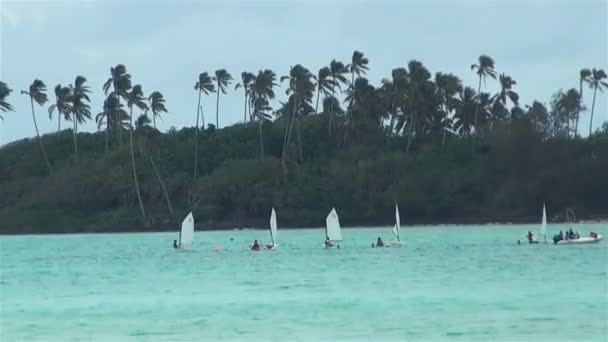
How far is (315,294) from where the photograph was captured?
45781 mm

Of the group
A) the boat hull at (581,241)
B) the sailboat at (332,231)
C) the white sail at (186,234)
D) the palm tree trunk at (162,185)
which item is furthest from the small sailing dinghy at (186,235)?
the palm tree trunk at (162,185)

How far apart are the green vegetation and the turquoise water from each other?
31.2 metres

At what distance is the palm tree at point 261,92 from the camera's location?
13288cm

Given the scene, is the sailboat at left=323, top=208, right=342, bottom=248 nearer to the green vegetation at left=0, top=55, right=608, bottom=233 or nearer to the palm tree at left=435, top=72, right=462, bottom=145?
the green vegetation at left=0, top=55, right=608, bottom=233

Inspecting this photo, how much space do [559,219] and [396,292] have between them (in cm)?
6897

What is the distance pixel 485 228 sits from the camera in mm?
109875

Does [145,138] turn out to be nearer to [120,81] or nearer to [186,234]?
[120,81]

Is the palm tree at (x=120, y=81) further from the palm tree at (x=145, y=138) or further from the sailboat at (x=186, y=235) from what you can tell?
the sailboat at (x=186, y=235)

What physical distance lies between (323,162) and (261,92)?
10795 millimetres

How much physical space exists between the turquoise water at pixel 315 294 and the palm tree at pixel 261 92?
51.9 meters

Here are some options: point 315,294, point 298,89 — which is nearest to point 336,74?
point 298,89

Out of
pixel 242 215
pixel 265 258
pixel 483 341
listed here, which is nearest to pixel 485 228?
pixel 242 215

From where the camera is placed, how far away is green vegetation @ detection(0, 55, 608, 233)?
113m

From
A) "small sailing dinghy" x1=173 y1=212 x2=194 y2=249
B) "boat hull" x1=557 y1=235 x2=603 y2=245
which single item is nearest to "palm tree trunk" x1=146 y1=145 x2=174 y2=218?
"small sailing dinghy" x1=173 y1=212 x2=194 y2=249
